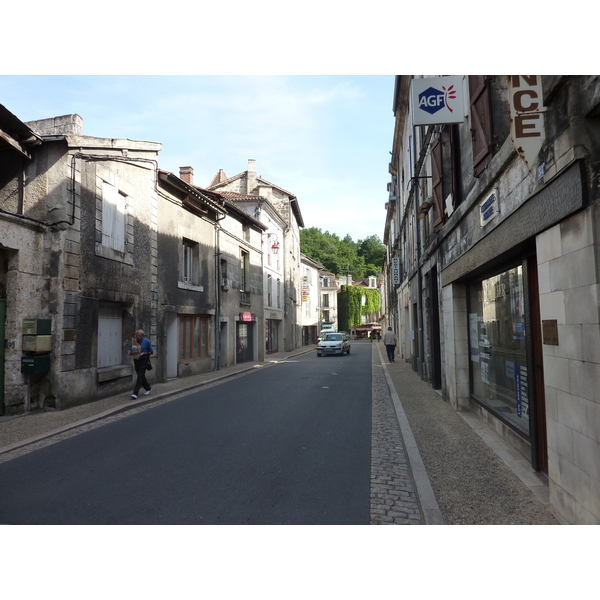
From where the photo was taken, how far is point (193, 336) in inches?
646

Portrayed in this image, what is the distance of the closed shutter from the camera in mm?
11211

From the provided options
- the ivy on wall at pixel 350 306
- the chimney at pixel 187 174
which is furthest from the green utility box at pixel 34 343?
the ivy on wall at pixel 350 306

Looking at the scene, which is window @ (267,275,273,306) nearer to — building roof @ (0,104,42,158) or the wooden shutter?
building roof @ (0,104,42,158)

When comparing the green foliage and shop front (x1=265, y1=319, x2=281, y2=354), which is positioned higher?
the green foliage

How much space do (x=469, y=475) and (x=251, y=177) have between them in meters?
31.4

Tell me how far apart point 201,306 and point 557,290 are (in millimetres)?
14339

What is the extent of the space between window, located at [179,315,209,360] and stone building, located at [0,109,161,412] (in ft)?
10.6

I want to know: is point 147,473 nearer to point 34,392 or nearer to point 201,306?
point 34,392

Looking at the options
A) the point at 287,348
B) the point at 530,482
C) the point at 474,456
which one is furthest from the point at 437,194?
the point at 287,348

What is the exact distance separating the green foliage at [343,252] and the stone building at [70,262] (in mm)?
59046

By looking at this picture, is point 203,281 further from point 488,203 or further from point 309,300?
point 309,300

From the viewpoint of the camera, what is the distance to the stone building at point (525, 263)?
3299 millimetres

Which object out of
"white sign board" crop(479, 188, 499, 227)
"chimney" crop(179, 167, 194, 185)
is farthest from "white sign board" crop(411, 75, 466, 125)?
"chimney" crop(179, 167, 194, 185)

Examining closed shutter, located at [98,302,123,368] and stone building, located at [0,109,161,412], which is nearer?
stone building, located at [0,109,161,412]
